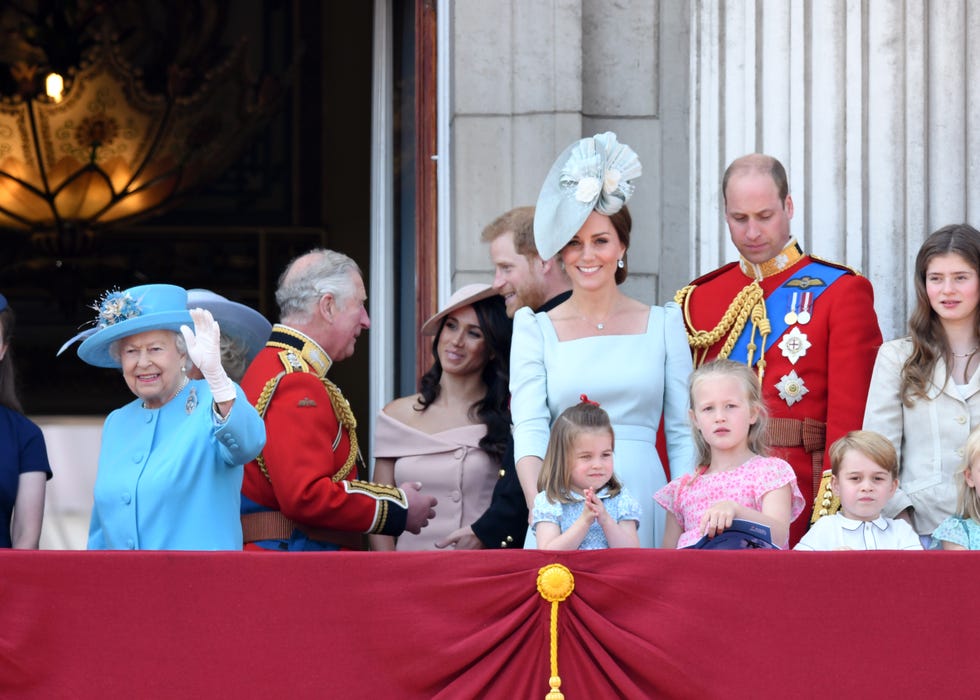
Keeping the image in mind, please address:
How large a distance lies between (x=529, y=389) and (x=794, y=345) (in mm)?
831

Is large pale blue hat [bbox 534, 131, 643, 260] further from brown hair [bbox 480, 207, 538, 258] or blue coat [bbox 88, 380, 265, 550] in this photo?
blue coat [bbox 88, 380, 265, 550]

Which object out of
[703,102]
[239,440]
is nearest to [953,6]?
[703,102]

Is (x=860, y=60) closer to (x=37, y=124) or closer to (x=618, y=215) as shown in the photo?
(x=618, y=215)

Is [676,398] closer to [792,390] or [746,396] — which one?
[746,396]

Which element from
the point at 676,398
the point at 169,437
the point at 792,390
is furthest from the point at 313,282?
the point at 792,390

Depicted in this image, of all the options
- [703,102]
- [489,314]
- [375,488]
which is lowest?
[375,488]

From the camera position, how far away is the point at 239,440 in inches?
181

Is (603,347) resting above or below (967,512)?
above

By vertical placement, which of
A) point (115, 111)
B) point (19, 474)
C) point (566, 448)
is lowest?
point (19, 474)

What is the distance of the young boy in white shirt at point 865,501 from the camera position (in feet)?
15.4

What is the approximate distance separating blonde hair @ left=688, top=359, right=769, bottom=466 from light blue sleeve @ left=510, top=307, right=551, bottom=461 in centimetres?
37

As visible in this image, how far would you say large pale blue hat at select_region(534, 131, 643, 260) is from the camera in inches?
194

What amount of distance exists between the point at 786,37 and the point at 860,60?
0.25 m

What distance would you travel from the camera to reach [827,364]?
5293 mm
